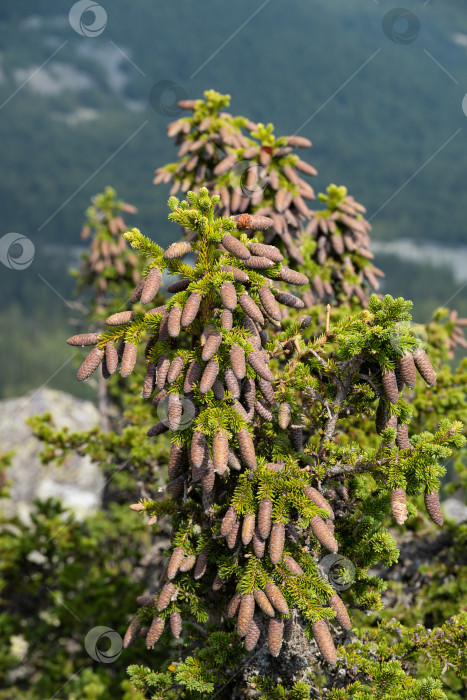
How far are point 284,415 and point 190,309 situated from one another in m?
1.07

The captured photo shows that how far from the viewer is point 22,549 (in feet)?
32.0

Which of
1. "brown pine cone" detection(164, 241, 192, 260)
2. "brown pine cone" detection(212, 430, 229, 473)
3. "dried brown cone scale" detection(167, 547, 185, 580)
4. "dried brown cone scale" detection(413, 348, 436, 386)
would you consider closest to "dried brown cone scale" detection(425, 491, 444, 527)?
"dried brown cone scale" detection(413, 348, 436, 386)

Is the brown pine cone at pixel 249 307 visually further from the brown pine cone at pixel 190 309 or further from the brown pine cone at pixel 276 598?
the brown pine cone at pixel 276 598

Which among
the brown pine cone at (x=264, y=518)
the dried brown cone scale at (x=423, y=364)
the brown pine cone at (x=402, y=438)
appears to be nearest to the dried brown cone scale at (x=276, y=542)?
the brown pine cone at (x=264, y=518)

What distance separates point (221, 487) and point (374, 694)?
1671mm

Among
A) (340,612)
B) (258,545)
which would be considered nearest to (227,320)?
(258,545)

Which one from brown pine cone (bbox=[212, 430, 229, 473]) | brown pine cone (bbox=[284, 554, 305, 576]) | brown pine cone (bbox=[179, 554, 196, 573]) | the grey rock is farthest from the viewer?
the grey rock

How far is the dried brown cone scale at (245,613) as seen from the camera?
11.6ft

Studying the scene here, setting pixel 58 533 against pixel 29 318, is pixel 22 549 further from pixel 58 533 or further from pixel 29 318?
pixel 29 318

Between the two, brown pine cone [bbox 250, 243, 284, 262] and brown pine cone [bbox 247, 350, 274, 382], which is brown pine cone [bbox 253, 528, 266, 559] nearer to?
brown pine cone [bbox 247, 350, 274, 382]

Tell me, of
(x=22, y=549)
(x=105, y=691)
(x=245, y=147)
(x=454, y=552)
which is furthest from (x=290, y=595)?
(x=22, y=549)

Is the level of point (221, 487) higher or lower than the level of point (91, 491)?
higher

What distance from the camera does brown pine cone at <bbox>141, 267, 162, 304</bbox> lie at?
3.76 metres

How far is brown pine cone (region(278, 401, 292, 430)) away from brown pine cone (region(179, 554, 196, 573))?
109 centimetres
